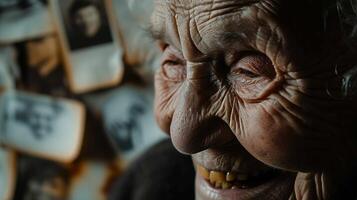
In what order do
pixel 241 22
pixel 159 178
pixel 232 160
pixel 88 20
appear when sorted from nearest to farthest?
pixel 241 22
pixel 232 160
pixel 159 178
pixel 88 20

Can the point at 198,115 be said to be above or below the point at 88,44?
above

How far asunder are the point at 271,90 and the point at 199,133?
10cm

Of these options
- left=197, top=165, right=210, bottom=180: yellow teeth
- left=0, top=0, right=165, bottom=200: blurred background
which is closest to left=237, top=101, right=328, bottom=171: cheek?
left=197, top=165, right=210, bottom=180: yellow teeth

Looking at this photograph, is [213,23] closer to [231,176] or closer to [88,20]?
[231,176]

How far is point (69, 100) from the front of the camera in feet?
4.40

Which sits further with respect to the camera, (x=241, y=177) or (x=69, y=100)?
(x=69, y=100)

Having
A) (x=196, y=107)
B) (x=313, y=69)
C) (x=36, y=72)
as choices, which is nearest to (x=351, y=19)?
(x=313, y=69)

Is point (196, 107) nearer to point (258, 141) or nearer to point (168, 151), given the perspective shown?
point (258, 141)

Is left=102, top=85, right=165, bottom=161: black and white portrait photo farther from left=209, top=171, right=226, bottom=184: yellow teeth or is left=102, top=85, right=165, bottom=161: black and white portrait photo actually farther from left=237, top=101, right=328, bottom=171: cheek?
left=237, top=101, right=328, bottom=171: cheek

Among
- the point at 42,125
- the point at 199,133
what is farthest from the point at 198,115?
the point at 42,125

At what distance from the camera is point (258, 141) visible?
73 centimetres

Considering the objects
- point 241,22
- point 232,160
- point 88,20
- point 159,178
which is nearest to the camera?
point 241,22

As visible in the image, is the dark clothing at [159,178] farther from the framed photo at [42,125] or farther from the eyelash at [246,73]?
the eyelash at [246,73]

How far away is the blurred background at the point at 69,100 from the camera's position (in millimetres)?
1294
